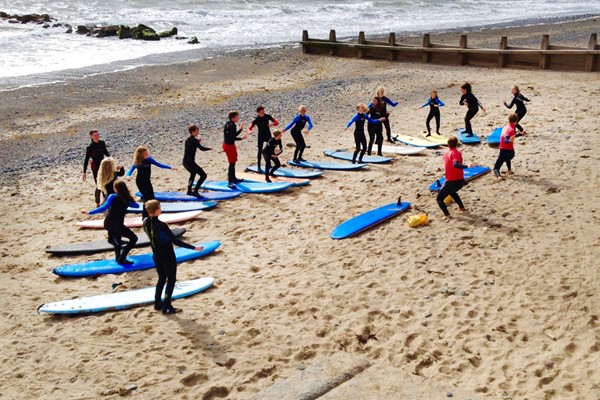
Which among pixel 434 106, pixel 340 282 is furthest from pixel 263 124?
pixel 340 282

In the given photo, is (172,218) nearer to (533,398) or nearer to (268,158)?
(268,158)

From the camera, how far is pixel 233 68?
2877 centimetres

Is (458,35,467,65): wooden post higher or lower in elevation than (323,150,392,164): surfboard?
higher

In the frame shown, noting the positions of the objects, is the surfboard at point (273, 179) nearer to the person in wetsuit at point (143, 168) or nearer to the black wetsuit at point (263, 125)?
the black wetsuit at point (263, 125)

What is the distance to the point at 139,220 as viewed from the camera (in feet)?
40.1

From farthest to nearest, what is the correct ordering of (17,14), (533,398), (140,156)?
(17,14) → (140,156) → (533,398)

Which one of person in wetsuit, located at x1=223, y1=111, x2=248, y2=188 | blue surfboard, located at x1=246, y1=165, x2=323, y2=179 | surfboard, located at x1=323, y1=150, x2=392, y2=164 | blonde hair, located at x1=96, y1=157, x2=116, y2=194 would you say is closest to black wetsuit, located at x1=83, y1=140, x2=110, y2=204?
blonde hair, located at x1=96, y1=157, x2=116, y2=194

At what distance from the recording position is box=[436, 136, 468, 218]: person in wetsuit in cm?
1075

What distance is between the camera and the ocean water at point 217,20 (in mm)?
32531

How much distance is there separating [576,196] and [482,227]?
82.6 inches

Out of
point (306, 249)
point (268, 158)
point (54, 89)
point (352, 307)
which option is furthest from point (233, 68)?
point (352, 307)

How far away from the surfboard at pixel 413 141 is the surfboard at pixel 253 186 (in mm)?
4045

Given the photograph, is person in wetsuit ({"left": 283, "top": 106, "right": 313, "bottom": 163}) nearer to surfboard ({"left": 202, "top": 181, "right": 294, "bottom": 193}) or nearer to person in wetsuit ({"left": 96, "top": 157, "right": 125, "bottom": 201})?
surfboard ({"left": 202, "top": 181, "right": 294, "bottom": 193})

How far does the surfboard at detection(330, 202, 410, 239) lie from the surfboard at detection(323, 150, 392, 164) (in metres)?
3.32
